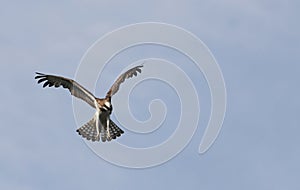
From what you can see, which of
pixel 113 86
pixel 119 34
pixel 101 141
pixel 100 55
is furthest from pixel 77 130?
pixel 119 34

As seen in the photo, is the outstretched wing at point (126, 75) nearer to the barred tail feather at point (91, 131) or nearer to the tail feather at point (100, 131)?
the tail feather at point (100, 131)

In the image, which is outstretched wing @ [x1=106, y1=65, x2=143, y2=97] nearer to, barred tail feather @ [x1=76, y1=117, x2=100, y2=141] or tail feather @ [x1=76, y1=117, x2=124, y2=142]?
tail feather @ [x1=76, y1=117, x2=124, y2=142]

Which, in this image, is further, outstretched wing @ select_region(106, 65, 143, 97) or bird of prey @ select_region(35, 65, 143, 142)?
outstretched wing @ select_region(106, 65, 143, 97)

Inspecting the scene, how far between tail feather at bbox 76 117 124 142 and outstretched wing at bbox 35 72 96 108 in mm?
920

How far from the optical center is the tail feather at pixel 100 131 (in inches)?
745

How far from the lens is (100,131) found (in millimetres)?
18953

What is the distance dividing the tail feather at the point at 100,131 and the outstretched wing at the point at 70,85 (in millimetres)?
920

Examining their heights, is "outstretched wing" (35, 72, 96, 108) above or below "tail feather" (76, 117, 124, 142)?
above

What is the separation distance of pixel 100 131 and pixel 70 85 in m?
2.77

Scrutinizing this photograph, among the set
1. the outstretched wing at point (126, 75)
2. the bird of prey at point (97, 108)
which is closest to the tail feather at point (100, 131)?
the bird of prey at point (97, 108)

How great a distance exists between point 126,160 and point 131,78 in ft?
13.2

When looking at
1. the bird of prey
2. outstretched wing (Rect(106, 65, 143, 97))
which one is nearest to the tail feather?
the bird of prey

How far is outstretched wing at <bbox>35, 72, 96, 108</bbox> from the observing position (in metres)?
19.4

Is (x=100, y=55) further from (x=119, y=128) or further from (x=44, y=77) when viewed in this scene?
(x=119, y=128)
